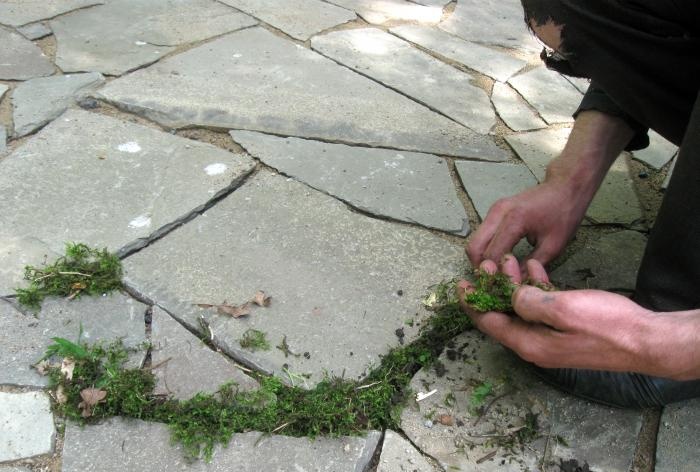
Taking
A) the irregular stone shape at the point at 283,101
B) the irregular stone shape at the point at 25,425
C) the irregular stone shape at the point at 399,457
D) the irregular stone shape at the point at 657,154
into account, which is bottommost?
the irregular stone shape at the point at 25,425

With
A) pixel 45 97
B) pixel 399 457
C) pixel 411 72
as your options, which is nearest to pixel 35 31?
pixel 45 97

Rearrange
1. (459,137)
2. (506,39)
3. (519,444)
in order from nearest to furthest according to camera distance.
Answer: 1. (519,444)
2. (459,137)
3. (506,39)

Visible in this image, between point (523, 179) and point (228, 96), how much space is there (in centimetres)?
115

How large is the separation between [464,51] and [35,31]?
1.97m

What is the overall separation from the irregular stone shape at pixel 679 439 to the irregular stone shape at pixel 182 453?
0.63 m

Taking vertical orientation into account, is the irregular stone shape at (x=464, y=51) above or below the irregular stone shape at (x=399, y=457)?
above

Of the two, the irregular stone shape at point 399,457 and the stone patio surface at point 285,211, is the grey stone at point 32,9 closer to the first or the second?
the stone patio surface at point 285,211

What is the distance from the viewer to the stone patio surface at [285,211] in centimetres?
134

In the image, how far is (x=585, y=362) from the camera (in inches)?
47.0

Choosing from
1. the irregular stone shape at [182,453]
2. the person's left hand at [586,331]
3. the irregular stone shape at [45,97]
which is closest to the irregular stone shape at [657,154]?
the person's left hand at [586,331]

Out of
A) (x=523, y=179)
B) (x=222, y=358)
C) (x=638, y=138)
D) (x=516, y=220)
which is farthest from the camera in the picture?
(x=523, y=179)

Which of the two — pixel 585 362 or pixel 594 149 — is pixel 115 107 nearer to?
pixel 594 149

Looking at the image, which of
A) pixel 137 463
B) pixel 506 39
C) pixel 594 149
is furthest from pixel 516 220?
pixel 506 39

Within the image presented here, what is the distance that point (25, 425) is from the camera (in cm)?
128
